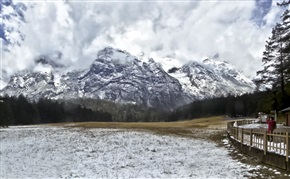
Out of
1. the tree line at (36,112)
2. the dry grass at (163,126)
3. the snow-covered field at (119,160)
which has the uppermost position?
the tree line at (36,112)

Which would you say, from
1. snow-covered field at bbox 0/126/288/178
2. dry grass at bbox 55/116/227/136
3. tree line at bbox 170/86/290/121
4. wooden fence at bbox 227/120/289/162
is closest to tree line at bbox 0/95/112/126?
dry grass at bbox 55/116/227/136

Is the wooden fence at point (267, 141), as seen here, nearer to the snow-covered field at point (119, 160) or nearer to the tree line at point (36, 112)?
the snow-covered field at point (119, 160)

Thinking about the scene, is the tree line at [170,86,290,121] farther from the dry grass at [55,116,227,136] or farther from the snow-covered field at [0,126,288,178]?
the snow-covered field at [0,126,288,178]

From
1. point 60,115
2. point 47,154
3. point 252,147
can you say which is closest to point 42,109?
point 60,115

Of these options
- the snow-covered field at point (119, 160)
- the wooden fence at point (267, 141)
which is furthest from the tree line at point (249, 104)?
the wooden fence at point (267, 141)

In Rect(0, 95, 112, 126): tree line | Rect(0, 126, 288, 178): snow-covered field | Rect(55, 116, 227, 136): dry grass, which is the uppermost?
Rect(0, 95, 112, 126): tree line

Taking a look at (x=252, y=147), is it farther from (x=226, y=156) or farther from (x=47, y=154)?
(x=47, y=154)

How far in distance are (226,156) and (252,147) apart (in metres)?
2.40

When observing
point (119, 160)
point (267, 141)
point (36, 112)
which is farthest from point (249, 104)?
point (267, 141)

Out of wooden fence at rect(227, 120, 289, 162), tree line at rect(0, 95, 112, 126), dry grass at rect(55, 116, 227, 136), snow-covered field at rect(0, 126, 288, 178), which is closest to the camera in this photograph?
wooden fence at rect(227, 120, 289, 162)

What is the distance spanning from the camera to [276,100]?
64.4m

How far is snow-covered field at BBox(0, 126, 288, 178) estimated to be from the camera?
2275 cm

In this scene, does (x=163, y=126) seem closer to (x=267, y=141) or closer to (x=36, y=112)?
(x=267, y=141)

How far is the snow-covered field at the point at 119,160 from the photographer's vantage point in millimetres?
22748
